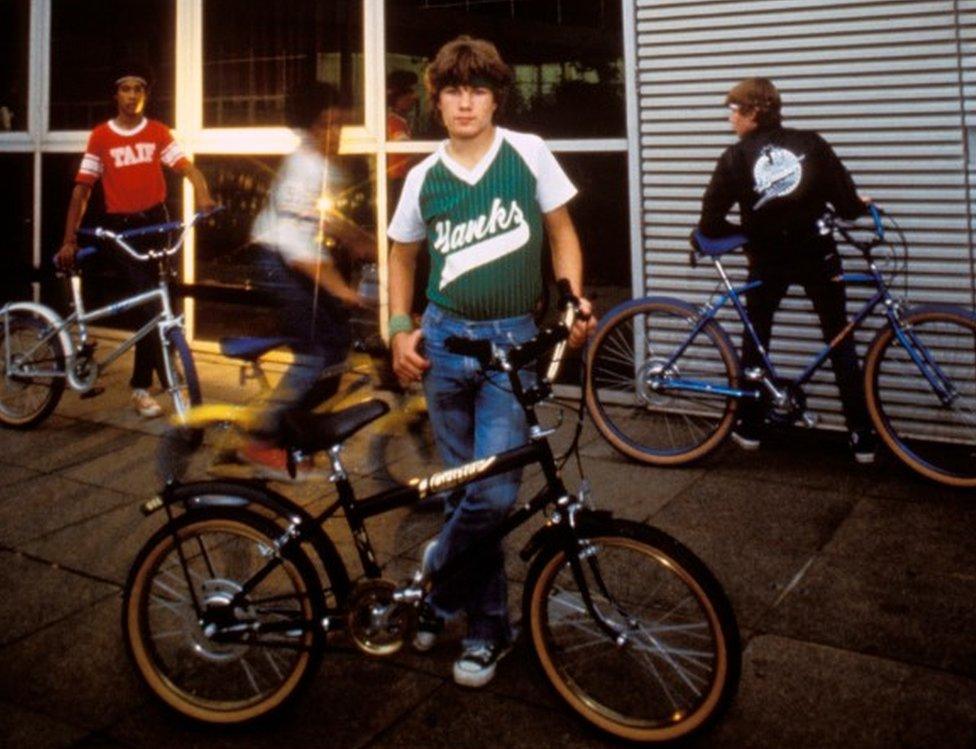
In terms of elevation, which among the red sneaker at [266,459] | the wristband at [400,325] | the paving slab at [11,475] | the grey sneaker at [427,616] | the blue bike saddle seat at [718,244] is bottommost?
the grey sneaker at [427,616]

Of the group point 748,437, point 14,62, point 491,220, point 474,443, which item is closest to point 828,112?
point 748,437

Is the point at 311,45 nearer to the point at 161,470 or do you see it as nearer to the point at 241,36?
the point at 241,36

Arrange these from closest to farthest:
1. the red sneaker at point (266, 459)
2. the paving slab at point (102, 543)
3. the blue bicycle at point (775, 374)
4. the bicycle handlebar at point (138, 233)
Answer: the paving slab at point (102, 543), the red sneaker at point (266, 459), the blue bicycle at point (775, 374), the bicycle handlebar at point (138, 233)

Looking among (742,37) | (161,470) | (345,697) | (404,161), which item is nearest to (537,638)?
(345,697)

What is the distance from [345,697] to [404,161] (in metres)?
5.14

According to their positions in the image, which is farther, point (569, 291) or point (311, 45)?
point (311, 45)

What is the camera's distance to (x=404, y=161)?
310 inches

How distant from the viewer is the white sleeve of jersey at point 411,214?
11.5 feet

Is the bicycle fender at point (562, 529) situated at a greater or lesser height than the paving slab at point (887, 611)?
greater

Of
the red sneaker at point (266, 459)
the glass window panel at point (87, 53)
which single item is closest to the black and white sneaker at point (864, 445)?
the red sneaker at point (266, 459)

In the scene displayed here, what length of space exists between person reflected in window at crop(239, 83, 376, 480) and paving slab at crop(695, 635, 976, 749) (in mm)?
2427

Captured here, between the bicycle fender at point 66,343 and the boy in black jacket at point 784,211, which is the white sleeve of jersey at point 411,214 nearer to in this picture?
the boy in black jacket at point 784,211

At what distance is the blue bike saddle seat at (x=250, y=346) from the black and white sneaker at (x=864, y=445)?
10.2 ft

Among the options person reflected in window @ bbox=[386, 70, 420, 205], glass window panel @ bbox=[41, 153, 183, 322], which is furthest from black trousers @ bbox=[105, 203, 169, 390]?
glass window panel @ bbox=[41, 153, 183, 322]
